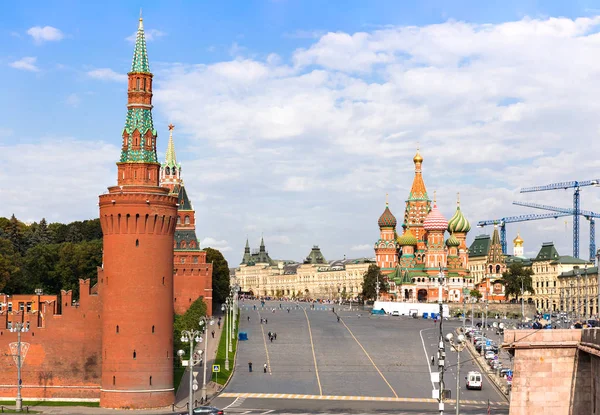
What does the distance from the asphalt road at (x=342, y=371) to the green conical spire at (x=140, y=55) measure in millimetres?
26881

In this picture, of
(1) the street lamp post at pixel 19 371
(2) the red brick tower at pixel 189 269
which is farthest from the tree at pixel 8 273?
(1) the street lamp post at pixel 19 371

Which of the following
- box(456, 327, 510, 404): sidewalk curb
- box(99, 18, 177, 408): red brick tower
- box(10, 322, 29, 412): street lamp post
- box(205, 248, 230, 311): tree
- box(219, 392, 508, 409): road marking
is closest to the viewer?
box(10, 322, 29, 412): street lamp post

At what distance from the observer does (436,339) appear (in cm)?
12319

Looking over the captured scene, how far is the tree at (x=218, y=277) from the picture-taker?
583 ft

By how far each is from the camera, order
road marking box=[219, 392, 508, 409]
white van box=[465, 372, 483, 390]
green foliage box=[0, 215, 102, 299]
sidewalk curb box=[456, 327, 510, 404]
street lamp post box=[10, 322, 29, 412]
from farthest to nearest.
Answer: green foliage box=[0, 215, 102, 299] < white van box=[465, 372, 483, 390] < sidewalk curb box=[456, 327, 510, 404] < road marking box=[219, 392, 508, 409] < street lamp post box=[10, 322, 29, 412]

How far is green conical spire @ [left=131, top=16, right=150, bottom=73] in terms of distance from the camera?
81.2 meters

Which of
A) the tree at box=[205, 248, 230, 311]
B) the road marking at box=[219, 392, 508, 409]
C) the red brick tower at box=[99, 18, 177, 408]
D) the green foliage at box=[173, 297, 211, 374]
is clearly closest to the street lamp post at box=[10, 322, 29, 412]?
the red brick tower at box=[99, 18, 177, 408]

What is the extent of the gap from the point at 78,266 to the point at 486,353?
6651 cm

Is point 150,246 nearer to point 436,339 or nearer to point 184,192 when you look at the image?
point 436,339

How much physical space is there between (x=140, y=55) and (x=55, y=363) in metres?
25.3

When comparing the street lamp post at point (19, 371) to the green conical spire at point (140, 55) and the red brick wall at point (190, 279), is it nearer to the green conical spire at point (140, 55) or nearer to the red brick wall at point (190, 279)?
the green conical spire at point (140, 55)

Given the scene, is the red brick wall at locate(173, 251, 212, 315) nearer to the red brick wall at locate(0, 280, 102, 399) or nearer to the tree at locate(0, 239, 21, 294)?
the tree at locate(0, 239, 21, 294)

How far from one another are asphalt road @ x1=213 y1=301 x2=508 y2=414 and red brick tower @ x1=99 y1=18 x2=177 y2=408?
6113mm

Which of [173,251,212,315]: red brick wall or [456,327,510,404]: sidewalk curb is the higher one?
[173,251,212,315]: red brick wall
